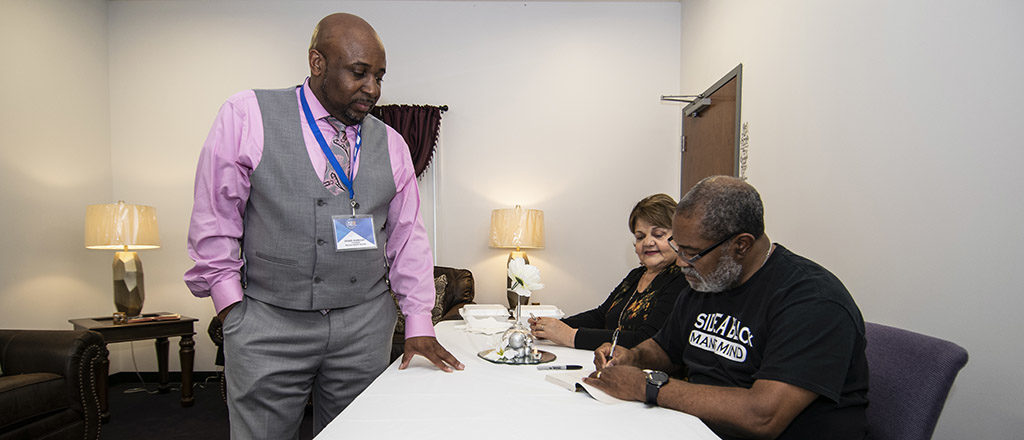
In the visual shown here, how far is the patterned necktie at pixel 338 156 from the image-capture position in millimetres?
1349

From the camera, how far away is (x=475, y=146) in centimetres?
454

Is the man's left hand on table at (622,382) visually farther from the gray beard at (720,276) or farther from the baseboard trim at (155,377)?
the baseboard trim at (155,377)

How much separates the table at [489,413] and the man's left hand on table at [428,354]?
0.07 ft

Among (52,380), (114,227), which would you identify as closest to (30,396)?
(52,380)

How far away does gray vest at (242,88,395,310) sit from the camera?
1292 millimetres

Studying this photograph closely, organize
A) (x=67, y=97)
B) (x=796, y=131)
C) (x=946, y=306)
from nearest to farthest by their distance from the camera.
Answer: (x=946, y=306)
(x=796, y=131)
(x=67, y=97)

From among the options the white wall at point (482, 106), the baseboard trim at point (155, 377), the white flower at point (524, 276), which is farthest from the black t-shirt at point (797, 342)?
the baseboard trim at point (155, 377)

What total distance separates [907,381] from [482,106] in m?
3.78

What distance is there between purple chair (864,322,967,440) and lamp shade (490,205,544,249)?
9.36 ft

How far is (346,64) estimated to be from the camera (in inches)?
51.9

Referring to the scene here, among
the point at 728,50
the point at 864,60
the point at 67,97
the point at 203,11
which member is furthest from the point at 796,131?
the point at 67,97

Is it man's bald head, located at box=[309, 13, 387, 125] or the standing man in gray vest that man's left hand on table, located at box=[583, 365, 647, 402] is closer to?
the standing man in gray vest

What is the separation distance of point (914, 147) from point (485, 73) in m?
3.29

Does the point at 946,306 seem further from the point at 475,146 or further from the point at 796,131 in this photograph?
the point at 475,146
